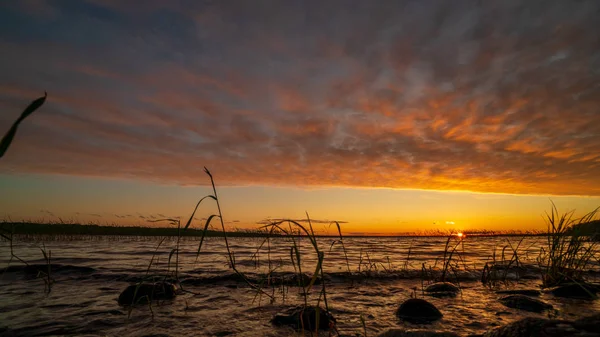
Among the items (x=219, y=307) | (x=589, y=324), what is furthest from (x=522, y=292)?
(x=219, y=307)

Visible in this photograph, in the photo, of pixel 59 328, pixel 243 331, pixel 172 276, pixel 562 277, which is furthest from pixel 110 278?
pixel 562 277

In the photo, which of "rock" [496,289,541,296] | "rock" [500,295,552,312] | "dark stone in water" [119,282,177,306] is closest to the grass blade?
"dark stone in water" [119,282,177,306]

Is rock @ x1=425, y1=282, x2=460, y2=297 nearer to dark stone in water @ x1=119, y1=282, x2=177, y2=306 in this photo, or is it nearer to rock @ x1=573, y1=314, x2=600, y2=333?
rock @ x1=573, y1=314, x2=600, y2=333

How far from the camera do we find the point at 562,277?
7.56m

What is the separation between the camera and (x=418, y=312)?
5551mm

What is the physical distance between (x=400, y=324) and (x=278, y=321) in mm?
1919

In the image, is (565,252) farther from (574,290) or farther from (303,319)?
(303,319)

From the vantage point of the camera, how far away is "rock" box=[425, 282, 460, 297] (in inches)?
293

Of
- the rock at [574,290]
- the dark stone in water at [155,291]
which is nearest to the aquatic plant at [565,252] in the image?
the rock at [574,290]

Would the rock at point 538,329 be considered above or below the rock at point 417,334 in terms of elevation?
above

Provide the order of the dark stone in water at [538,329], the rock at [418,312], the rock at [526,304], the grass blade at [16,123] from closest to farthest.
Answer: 1. the grass blade at [16,123]
2. the dark stone in water at [538,329]
3. the rock at [418,312]
4. the rock at [526,304]

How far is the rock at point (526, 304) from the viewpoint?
227 inches

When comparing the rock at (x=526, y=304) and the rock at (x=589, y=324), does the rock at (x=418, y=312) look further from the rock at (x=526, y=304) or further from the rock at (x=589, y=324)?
the rock at (x=589, y=324)

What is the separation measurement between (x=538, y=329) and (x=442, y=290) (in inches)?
199
